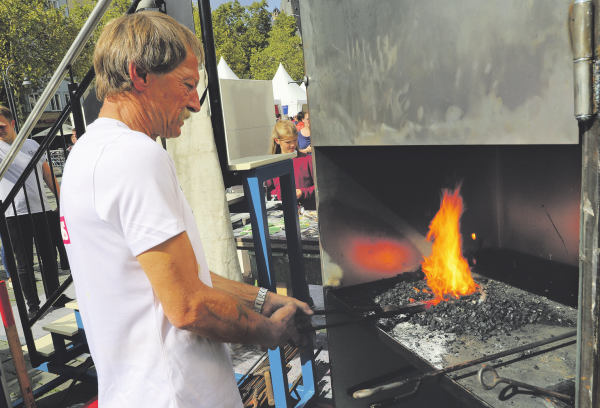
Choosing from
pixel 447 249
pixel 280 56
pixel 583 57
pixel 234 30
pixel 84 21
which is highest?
pixel 234 30

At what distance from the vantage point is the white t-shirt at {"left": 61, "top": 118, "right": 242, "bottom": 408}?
3.51ft

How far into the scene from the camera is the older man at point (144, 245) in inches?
42.4

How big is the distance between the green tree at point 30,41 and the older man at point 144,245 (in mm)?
23640

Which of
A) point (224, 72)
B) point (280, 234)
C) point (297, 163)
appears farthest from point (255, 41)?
point (280, 234)

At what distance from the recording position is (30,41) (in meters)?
20.9

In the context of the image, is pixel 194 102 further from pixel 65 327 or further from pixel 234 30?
pixel 234 30

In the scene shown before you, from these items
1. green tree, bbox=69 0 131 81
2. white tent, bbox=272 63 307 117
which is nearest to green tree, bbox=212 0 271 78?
green tree, bbox=69 0 131 81

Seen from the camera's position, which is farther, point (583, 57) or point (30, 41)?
point (30, 41)

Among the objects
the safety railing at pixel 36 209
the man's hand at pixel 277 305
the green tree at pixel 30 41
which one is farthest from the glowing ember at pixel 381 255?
the green tree at pixel 30 41

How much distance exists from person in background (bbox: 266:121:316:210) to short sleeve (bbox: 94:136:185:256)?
3605mm

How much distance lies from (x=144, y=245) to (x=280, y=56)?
110 feet

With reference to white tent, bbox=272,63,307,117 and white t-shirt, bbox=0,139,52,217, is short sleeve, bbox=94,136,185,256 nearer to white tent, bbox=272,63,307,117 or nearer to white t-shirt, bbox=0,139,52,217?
white t-shirt, bbox=0,139,52,217

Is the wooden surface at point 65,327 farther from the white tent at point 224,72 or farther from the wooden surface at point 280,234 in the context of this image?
the white tent at point 224,72

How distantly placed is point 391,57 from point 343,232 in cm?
97
